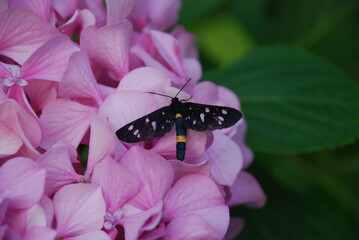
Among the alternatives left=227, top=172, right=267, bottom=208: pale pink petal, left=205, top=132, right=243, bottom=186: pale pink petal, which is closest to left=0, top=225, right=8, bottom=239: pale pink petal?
left=205, top=132, right=243, bottom=186: pale pink petal

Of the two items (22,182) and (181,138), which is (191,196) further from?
(22,182)

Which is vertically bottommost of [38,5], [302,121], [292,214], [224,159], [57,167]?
[292,214]

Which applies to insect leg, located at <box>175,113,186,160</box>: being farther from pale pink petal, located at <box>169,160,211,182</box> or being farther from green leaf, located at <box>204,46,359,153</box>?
green leaf, located at <box>204,46,359,153</box>

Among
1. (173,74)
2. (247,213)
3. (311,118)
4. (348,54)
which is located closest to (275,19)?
(348,54)

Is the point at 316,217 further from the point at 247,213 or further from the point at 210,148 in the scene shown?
the point at 210,148

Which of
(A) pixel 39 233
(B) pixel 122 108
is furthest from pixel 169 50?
(A) pixel 39 233
